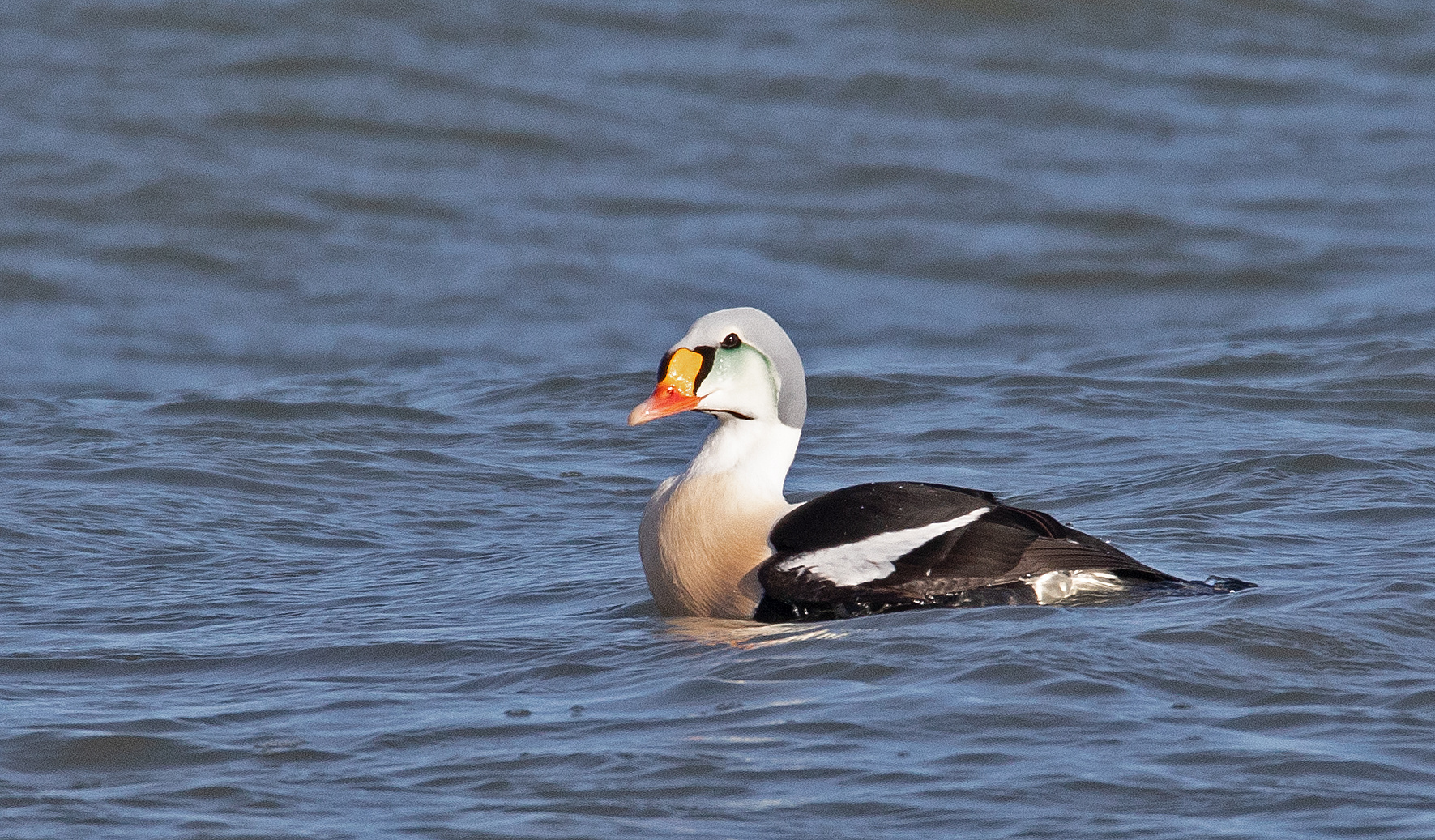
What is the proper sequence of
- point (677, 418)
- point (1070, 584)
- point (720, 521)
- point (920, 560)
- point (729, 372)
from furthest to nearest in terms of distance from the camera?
point (677, 418), point (729, 372), point (720, 521), point (1070, 584), point (920, 560)

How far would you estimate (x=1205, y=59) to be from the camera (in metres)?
18.6

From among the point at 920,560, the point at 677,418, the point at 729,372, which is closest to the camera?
the point at 920,560

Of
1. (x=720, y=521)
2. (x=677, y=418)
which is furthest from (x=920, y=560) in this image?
(x=677, y=418)

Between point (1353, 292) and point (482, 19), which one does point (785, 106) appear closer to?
point (482, 19)

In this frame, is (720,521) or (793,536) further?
(720,521)

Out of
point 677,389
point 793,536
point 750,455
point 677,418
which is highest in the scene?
point 677,389

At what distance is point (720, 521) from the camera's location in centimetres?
576

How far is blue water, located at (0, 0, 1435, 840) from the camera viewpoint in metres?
4.42

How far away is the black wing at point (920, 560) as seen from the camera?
5.44m

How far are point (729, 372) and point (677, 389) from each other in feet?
0.55

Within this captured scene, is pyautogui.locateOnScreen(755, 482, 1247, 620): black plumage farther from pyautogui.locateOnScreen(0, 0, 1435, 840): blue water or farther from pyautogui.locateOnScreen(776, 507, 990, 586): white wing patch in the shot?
pyautogui.locateOnScreen(0, 0, 1435, 840): blue water

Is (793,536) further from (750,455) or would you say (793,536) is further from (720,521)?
(750,455)

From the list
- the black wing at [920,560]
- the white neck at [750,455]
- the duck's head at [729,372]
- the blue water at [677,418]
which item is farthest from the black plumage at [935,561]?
the duck's head at [729,372]

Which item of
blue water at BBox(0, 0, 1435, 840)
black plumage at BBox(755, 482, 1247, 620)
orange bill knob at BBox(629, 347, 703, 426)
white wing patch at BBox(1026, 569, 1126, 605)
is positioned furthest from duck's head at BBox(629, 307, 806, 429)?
white wing patch at BBox(1026, 569, 1126, 605)
